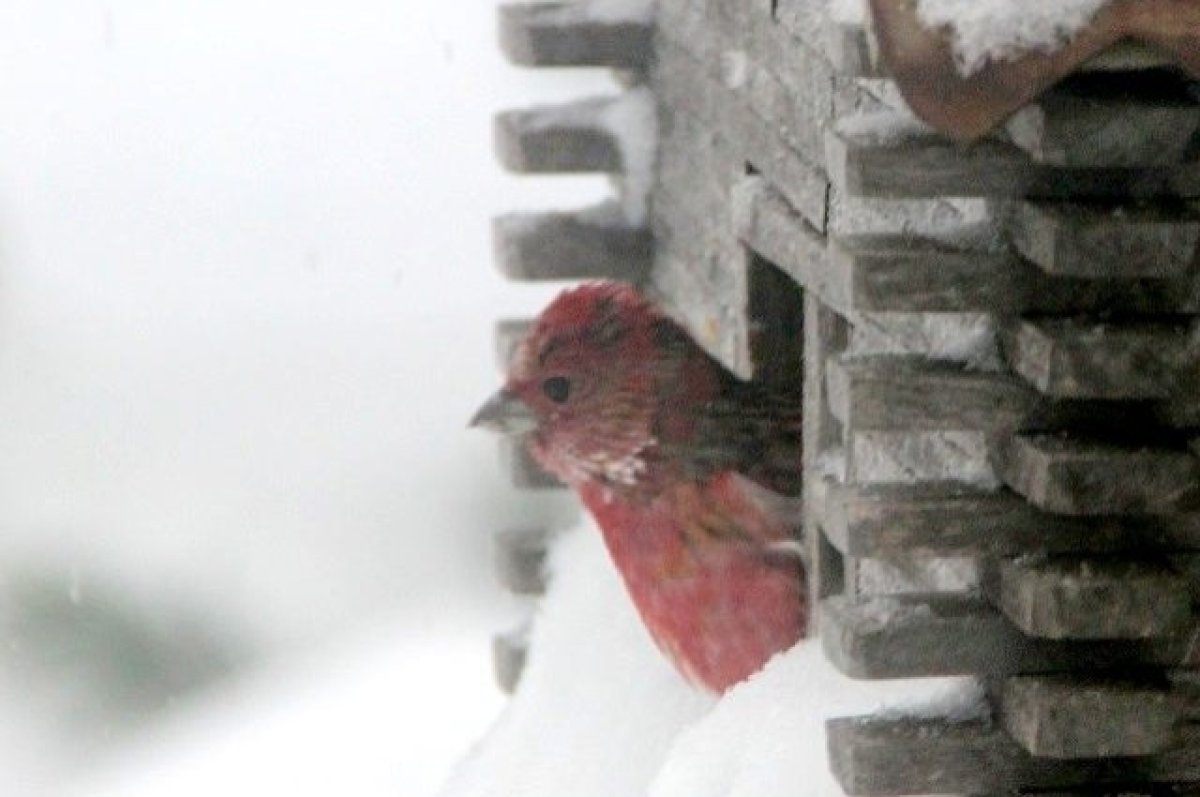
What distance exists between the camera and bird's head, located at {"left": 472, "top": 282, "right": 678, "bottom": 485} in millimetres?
4223

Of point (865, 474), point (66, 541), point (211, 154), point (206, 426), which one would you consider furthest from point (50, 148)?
point (865, 474)

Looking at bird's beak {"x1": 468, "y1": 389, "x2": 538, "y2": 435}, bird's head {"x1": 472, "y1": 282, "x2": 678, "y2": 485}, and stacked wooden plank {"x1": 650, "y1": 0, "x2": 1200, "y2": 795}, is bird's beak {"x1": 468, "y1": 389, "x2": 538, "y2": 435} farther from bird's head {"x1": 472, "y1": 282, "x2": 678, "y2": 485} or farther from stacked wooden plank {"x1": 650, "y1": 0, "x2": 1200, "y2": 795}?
stacked wooden plank {"x1": 650, "y1": 0, "x2": 1200, "y2": 795}

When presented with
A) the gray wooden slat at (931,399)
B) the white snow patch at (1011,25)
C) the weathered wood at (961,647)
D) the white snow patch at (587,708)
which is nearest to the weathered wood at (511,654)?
the white snow patch at (587,708)

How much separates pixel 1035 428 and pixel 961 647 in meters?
0.23

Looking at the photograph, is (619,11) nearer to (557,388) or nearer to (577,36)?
(577,36)

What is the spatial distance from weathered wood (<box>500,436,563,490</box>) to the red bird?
881mm

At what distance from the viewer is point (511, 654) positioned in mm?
5500

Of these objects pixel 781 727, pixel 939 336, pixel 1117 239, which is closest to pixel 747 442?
pixel 781 727

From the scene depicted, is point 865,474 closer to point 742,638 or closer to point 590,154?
point 742,638

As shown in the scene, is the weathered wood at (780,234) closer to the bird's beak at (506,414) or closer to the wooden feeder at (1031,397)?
the wooden feeder at (1031,397)

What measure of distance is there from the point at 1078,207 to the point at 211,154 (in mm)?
6182

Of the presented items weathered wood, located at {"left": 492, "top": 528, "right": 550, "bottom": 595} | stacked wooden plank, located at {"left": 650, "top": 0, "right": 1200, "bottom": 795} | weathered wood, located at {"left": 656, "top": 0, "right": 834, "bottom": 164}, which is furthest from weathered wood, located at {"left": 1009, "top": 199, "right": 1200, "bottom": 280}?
weathered wood, located at {"left": 492, "top": 528, "right": 550, "bottom": 595}

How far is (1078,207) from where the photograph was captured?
2.88m

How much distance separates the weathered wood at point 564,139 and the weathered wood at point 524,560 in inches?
29.8
